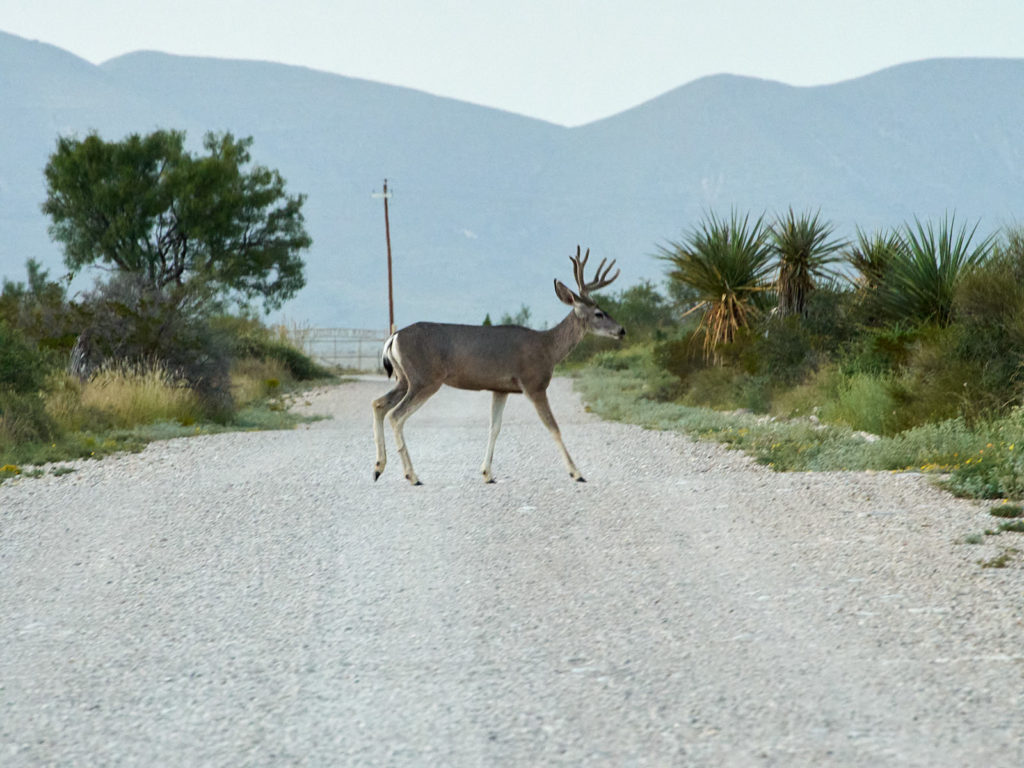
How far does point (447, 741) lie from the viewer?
462 cm

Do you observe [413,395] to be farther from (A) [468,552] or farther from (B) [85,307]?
(B) [85,307]

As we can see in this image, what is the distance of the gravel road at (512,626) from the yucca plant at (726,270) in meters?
13.9

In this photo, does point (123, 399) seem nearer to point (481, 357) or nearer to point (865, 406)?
point (481, 357)

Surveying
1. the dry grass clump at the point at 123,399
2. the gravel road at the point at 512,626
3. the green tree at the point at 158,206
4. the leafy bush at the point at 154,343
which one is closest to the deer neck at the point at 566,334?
the gravel road at the point at 512,626

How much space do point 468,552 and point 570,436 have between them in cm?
926

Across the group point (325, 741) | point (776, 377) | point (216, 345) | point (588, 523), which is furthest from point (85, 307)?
point (325, 741)

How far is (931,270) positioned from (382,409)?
1217 centimetres

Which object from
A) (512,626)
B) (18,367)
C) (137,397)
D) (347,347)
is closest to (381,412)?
(512,626)

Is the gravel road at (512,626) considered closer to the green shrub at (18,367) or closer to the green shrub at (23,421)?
the green shrub at (23,421)

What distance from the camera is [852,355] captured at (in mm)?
20719

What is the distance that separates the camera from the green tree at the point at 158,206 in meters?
46.5

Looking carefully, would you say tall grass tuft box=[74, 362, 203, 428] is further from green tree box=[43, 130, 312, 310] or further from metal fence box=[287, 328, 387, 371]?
metal fence box=[287, 328, 387, 371]

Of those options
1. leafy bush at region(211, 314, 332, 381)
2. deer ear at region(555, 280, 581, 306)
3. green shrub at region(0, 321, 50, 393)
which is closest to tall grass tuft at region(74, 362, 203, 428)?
green shrub at region(0, 321, 50, 393)

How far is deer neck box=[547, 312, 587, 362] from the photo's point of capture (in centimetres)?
Result: 1091
